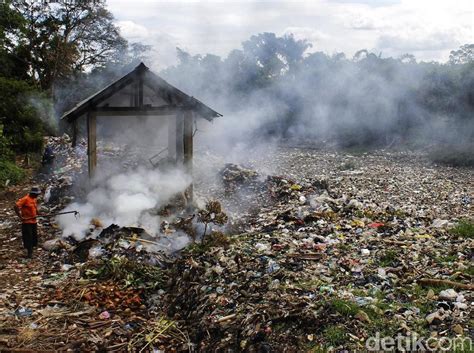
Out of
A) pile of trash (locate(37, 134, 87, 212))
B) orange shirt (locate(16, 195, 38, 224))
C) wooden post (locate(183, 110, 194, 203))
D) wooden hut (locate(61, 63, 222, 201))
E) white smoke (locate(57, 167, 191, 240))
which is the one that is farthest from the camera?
pile of trash (locate(37, 134, 87, 212))

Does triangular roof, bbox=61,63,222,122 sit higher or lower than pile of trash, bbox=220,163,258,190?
→ higher

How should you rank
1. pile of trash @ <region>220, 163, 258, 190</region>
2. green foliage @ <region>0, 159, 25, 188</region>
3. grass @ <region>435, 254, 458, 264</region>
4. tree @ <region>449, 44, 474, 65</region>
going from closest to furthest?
grass @ <region>435, 254, 458, 264</region>
pile of trash @ <region>220, 163, 258, 190</region>
green foliage @ <region>0, 159, 25, 188</region>
tree @ <region>449, 44, 474, 65</region>

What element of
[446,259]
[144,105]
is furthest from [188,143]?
[446,259]

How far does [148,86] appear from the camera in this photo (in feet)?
28.1

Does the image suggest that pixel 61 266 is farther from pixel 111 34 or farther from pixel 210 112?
pixel 111 34

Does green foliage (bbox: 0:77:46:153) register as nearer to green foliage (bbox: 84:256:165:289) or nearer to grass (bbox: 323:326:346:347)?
green foliage (bbox: 84:256:165:289)

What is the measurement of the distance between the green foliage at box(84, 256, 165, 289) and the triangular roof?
3517 millimetres

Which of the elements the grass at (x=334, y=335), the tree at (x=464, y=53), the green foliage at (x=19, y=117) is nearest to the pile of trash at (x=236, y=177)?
the grass at (x=334, y=335)

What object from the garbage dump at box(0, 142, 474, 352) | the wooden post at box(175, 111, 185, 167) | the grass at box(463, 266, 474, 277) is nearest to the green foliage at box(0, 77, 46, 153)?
the garbage dump at box(0, 142, 474, 352)

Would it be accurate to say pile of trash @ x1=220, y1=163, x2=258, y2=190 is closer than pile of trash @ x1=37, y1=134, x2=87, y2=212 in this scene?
No

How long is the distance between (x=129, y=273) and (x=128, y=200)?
2751 mm

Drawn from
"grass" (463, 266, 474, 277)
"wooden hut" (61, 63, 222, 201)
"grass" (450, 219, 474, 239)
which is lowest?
"grass" (463, 266, 474, 277)

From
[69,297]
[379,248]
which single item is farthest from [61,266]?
[379,248]

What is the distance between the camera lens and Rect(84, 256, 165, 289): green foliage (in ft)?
18.8
